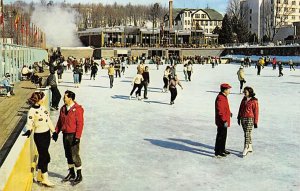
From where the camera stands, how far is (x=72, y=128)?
5633 mm

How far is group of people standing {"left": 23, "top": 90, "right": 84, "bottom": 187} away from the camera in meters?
5.48

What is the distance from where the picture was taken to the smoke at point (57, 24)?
9297cm

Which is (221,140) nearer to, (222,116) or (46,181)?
(222,116)

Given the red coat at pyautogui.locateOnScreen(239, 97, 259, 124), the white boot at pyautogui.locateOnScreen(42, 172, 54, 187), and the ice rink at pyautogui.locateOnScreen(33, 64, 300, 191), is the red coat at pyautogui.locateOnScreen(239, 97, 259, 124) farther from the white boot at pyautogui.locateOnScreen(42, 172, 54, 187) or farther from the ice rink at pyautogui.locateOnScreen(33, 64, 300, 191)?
the white boot at pyautogui.locateOnScreen(42, 172, 54, 187)

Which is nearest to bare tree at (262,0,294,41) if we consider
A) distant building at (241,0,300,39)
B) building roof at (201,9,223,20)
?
distant building at (241,0,300,39)

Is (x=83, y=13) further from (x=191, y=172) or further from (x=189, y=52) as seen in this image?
(x=191, y=172)

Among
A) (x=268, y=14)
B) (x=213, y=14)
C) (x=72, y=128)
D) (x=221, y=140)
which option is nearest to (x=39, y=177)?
(x=72, y=128)

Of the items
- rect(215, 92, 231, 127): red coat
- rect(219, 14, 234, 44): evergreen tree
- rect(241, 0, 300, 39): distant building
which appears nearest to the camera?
rect(215, 92, 231, 127): red coat

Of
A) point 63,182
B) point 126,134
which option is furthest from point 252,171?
point 126,134

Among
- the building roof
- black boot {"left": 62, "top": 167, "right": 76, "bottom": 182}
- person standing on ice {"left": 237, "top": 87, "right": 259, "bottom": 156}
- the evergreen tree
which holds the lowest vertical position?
black boot {"left": 62, "top": 167, "right": 76, "bottom": 182}

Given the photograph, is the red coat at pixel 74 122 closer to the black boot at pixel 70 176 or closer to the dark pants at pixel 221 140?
the black boot at pixel 70 176

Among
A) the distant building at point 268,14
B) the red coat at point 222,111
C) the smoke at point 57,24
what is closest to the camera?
the red coat at point 222,111

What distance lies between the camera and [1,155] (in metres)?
6.86

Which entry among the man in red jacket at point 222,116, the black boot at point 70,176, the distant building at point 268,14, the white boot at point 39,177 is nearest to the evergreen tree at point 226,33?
the distant building at point 268,14
